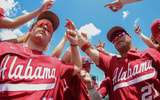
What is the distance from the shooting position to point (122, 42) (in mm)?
2539

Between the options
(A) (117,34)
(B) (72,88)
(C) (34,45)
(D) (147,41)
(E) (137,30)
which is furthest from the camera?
(E) (137,30)

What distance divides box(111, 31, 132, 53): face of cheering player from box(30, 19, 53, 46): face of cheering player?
3.98 ft

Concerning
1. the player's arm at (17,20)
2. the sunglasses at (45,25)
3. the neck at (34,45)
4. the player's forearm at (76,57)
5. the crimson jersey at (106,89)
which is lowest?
the crimson jersey at (106,89)

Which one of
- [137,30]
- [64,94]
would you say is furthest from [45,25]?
[137,30]

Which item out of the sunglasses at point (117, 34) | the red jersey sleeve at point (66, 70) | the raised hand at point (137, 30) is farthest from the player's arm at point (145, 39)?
the red jersey sleeve at point (66, 70)

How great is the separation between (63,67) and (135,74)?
3.51 feet

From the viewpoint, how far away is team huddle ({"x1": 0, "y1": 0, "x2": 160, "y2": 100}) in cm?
158

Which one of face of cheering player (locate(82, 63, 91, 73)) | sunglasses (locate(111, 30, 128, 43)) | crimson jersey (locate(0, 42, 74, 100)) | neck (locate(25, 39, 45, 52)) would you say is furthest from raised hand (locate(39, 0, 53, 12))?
face of cheering player (locate(82, 63, 91, 73))

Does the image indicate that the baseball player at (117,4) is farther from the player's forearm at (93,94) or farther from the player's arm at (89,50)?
the player's forearm at (93,94)

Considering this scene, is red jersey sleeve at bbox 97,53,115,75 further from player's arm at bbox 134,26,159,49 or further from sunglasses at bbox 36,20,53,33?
player's arm at bbox 134,26,159,49

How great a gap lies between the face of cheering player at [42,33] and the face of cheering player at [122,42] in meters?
1.21

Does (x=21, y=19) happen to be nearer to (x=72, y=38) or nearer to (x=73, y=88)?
(x=72, y=38)

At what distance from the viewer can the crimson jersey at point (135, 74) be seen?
1.96 meters

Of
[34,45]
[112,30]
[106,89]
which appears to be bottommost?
[106,89]
